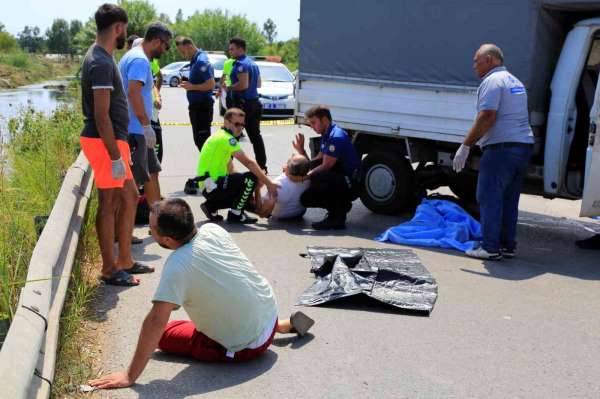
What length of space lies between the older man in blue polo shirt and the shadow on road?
3.16 metres

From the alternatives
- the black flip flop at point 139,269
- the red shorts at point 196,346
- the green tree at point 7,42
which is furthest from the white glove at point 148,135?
the green tree at point 7,42

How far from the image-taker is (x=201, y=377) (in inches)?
172

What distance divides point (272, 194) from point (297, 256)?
56.7 inches

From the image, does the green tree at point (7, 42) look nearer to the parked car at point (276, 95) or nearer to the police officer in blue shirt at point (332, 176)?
the parked car at point (276, 95)

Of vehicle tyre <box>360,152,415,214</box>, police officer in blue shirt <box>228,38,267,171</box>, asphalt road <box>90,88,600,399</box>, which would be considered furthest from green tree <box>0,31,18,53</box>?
asphalt road <box>90,88,600,399</box>

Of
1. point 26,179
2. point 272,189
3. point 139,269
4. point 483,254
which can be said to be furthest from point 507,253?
point 26,179

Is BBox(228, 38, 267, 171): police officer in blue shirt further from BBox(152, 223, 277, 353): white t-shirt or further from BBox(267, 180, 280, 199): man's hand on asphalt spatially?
BBox(152, 223, 277, 353): white t-shirt

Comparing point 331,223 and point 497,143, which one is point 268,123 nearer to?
point 331,223

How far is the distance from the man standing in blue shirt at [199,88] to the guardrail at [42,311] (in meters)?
4.56

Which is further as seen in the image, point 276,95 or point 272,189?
point 276,95

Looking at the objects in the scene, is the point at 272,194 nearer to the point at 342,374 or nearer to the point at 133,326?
the point at 133,326

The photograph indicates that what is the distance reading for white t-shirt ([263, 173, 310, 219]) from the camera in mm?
8461

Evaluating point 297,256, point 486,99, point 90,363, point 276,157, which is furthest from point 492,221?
point 276,157

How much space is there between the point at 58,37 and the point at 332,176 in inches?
5267
